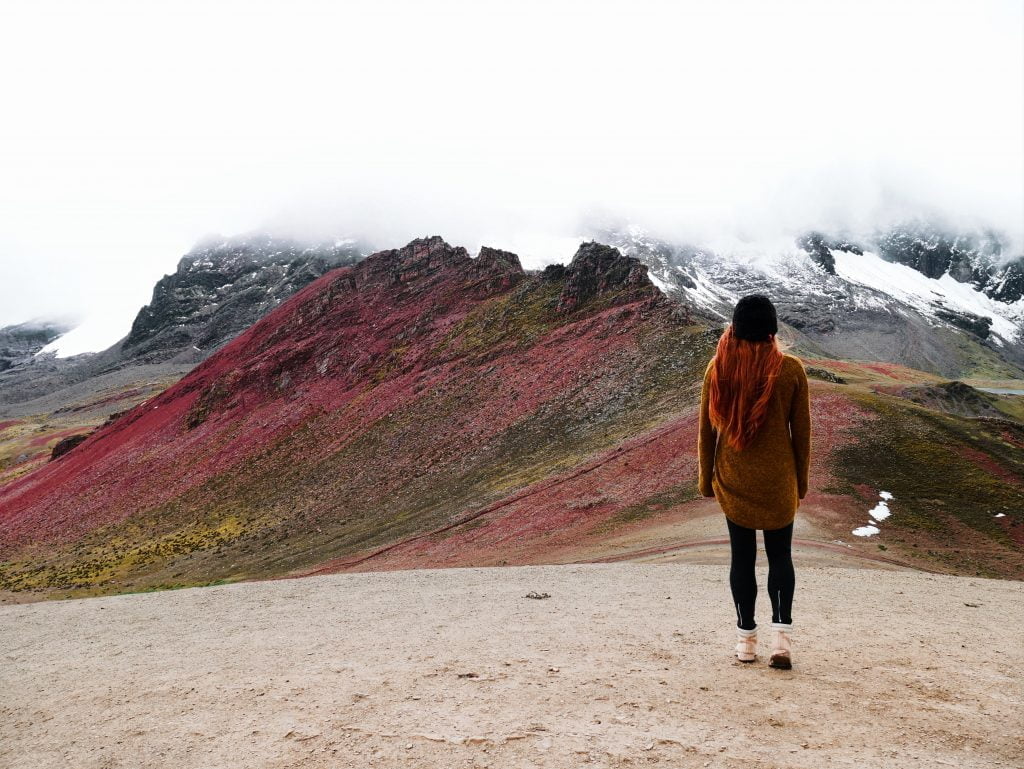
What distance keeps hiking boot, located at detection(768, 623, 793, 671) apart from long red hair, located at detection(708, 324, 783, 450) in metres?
1.86

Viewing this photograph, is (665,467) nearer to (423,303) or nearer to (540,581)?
(540,581)

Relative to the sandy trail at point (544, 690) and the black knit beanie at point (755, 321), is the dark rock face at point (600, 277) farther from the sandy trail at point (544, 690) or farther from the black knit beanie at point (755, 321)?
the black knit beanie at point (755, 321)

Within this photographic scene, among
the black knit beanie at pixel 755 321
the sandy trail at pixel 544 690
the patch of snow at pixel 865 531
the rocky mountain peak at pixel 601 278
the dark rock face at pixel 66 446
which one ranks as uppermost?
the rocky mountain peak at pixel 601 278

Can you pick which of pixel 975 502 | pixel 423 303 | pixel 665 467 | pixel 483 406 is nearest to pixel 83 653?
pixel 665 467

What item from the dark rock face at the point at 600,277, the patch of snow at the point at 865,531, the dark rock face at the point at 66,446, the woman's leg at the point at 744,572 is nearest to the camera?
the woman's leg at the point at 744,572

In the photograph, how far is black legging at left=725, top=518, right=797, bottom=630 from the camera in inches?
245

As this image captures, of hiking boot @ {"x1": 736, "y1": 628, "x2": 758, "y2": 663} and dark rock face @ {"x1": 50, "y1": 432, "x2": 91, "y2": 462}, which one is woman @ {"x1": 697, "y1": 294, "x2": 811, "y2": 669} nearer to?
hiking boot @ {"x1": 736, "y1": 628, "x2": 758, "y2": 663}

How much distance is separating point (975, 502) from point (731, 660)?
2094cm

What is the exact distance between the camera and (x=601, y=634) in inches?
343

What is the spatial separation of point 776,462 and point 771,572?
118 centimetres

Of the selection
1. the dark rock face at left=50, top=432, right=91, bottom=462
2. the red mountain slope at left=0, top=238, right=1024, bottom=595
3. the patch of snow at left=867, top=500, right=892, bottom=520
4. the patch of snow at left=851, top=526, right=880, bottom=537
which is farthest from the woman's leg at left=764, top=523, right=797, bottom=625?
the dark rock face at left=50, top=432, right=91, bottom=462

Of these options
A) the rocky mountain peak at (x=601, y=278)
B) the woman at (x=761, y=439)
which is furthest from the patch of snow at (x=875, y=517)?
the rocky mountain peak at (x=601, y=278)

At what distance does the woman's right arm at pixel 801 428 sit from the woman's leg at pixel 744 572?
662mm

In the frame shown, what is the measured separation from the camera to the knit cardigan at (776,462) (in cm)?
609
